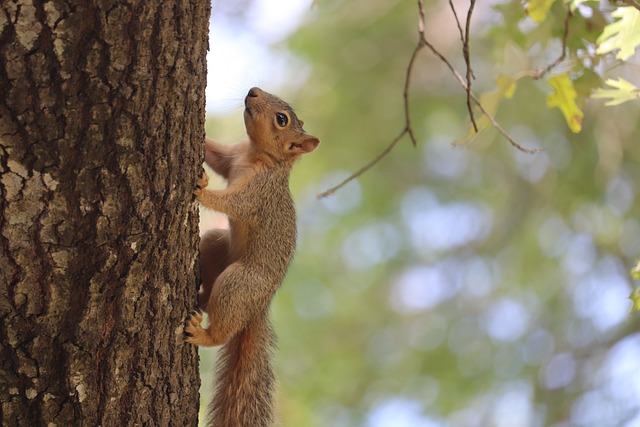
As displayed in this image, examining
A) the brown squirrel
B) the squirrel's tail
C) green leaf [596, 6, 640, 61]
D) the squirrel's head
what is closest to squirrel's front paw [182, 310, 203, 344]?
the brown squirrel

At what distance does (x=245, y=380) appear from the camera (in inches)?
122

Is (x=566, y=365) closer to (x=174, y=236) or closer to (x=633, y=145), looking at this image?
(x=633, y=145)

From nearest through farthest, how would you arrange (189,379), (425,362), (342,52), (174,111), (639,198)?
1. (174,111)
2. (189,379)
3. (639,198)
4. (342,52)
5. (425,362)

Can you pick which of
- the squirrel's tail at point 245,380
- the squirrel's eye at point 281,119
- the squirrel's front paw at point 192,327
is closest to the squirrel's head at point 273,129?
the squirrel's eye at point 281,119

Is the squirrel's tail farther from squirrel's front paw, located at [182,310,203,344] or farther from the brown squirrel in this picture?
squirrel's front paw, located at [182,310,203,344]

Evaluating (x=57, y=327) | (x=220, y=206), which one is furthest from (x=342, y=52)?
(x=57, y=327)

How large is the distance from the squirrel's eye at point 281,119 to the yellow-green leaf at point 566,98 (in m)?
1.13

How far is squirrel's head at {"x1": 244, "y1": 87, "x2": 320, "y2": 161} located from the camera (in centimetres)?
367

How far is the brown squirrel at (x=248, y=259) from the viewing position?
3.03 meters

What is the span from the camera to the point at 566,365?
22.1 feet

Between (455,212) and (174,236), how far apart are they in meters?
5.89

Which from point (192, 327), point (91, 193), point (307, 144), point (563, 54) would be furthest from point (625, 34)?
point (91, 193)

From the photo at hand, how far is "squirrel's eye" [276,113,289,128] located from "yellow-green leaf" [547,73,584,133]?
3.71 ft

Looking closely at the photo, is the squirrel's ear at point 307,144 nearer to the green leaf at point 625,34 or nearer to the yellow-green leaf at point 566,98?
the yellow-green leaf at point 566,98
